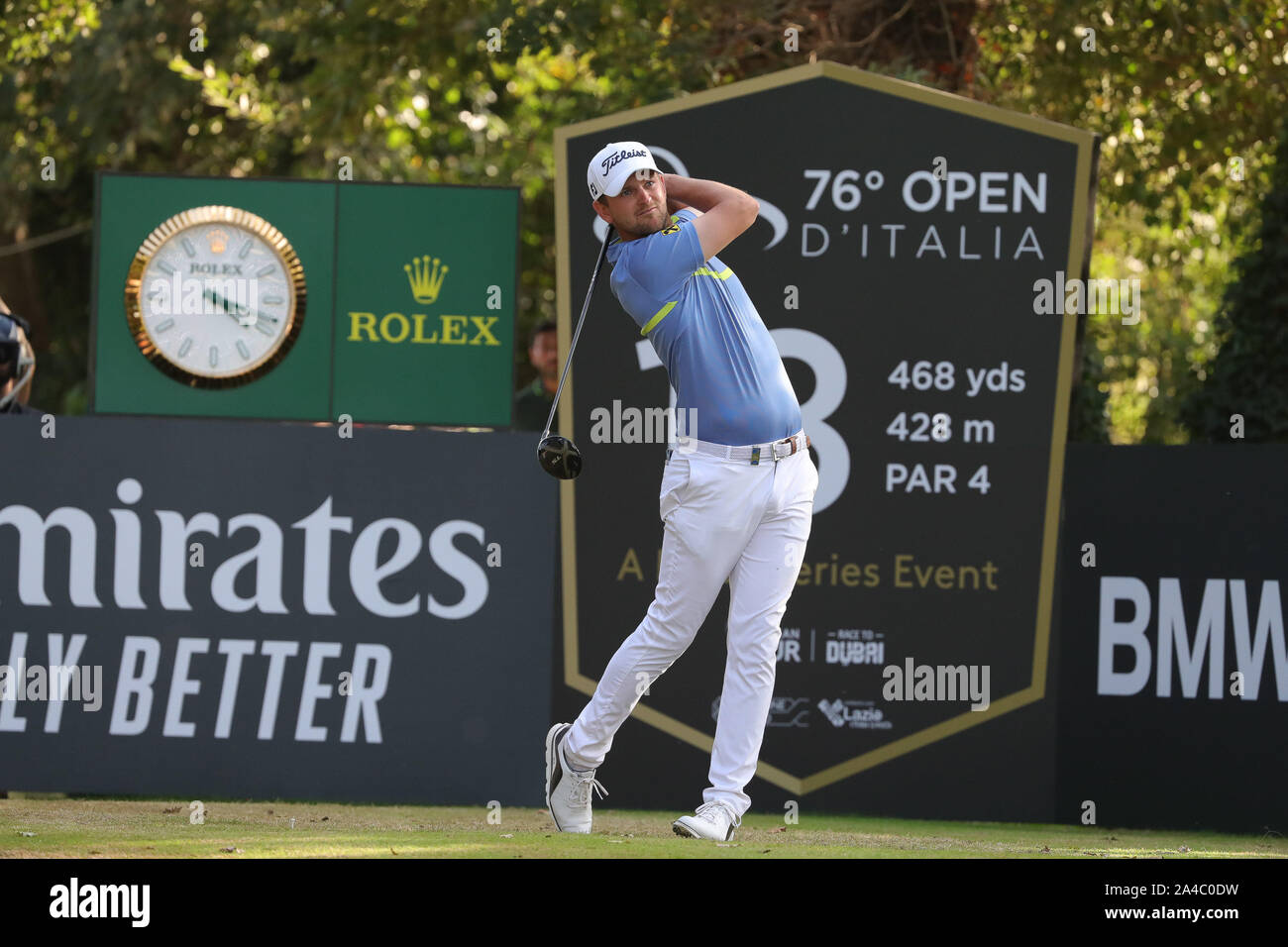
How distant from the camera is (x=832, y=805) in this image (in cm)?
689

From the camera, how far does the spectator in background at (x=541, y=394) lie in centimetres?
819

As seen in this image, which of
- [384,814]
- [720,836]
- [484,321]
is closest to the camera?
[720,836]

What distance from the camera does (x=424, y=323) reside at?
721 centimetres

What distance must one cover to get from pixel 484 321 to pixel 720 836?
2.79 meters

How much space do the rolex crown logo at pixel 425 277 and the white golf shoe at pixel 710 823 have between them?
281cm

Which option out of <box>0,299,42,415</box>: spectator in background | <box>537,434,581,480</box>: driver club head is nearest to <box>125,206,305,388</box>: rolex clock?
<box>0,299,42,415</box>: spectator in background

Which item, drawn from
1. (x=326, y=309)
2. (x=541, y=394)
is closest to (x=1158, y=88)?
(x=541, y=394)

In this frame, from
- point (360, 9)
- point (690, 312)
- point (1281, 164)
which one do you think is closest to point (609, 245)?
point (690, 312)

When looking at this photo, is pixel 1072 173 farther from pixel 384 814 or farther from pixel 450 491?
pixel 384 814

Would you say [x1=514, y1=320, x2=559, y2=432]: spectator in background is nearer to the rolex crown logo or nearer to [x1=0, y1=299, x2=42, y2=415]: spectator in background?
the rolex crown logo

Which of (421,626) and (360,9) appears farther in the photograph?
(360,9)

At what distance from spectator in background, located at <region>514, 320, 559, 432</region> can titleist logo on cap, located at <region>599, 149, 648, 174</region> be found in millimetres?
2489

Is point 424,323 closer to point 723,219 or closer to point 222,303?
point 222,303

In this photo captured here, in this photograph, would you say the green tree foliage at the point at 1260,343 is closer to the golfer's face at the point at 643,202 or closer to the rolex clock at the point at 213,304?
the golfer's face at the point at 643,202
